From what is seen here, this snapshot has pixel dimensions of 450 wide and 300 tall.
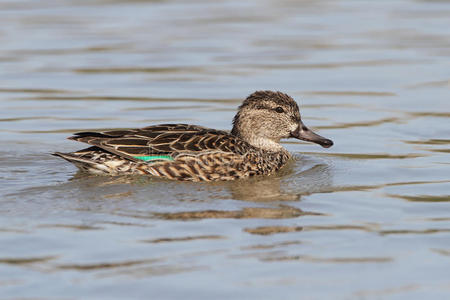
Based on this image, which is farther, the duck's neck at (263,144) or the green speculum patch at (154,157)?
the duck's neck at (263,144)

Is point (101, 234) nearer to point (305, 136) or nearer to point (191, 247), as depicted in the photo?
point (191, 247)

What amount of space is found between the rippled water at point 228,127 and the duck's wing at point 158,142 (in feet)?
1.09

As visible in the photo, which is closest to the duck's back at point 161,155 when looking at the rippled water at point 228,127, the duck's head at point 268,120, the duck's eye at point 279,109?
the rippled water at point 228,127

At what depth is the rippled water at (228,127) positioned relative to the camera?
7.32 meters

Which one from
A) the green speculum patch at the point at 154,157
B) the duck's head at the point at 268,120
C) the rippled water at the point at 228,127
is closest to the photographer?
the rippled water at the point at 228,127

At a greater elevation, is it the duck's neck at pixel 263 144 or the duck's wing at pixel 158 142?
the duck's wing at pixel 158 142

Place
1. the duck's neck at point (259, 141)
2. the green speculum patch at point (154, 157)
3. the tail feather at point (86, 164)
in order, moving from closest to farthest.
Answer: the tail feather at point (86, 164) < the green speculum patch at point (154, 157) < the duck's neck at point (259, 141)

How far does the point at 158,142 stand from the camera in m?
10.5

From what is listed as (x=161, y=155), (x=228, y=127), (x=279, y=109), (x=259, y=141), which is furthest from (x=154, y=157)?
(x=228, y=127)

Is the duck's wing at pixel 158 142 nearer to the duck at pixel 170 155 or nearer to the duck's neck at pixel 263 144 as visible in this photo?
the duck at pixel 170 155

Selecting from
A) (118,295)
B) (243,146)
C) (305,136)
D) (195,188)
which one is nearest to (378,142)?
(305,136)

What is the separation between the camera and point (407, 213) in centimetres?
913

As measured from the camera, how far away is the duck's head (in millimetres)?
11398

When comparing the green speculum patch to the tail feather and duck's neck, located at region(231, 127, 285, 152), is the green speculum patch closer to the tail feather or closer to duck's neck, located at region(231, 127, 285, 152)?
the tail feather
